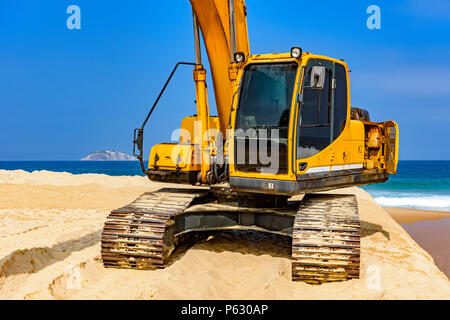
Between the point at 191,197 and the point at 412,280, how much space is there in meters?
3.50

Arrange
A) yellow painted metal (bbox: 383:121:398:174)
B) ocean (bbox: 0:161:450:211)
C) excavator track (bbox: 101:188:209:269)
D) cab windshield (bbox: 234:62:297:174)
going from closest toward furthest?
excavator track (bbox: 101:188:209:269) → cab windshield (bbox: 234:62:297:174) → yellow painted metal (bbox: 383:121:398:174) → ocean (bbox: 0:161:450:211)

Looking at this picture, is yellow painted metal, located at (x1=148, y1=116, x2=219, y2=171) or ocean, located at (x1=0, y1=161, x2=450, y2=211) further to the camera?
ocean, located at (x1=0, y1=161, x2=450, y2=211)

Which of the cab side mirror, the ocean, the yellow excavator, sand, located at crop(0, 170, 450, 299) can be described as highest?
the cab side mirror

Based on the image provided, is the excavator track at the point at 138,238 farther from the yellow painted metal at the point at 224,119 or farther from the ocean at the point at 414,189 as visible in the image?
the ocean at the point at 414,189

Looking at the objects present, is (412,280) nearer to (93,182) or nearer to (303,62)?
(303,62)

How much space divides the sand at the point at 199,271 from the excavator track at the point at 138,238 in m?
0.17

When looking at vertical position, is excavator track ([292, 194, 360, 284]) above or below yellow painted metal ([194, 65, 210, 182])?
below

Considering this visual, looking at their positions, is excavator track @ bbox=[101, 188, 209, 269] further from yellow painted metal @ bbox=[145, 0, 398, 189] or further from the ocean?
the ocean

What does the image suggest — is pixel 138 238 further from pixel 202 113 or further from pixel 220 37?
pixel 220 37

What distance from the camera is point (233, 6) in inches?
278

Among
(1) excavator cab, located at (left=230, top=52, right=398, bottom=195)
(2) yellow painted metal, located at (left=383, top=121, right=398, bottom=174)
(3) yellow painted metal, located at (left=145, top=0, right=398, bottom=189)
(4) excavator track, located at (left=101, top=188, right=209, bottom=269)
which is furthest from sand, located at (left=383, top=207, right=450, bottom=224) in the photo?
(4) excavator track, located at (left=101, top=188, right=209, bottom=269)

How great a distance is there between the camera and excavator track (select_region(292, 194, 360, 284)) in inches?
229

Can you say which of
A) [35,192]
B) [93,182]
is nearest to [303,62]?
[35,192]

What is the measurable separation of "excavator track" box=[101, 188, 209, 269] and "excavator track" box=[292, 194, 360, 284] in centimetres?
186
